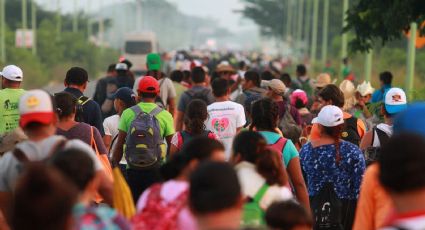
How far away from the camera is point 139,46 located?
220ft

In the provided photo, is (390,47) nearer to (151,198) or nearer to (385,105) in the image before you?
(385,105)

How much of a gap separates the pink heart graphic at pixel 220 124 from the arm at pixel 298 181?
236 cm

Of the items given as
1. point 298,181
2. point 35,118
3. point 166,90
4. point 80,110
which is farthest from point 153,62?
point 35,118

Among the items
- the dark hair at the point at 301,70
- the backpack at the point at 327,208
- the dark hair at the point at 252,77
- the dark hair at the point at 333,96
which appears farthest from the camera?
the dark hair at the point at 301,70

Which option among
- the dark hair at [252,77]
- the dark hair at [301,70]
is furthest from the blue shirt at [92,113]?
the dark hair at [301,70]

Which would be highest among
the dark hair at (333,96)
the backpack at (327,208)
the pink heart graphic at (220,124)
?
the dark hair at (333,96)

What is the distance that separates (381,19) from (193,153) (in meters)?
14.3

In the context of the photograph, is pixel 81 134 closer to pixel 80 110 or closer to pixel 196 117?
pixel 196 117

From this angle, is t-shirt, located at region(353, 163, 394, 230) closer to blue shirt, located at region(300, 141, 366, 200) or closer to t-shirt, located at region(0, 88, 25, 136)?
blue shirt, located at region(300, 141, 366, 200)

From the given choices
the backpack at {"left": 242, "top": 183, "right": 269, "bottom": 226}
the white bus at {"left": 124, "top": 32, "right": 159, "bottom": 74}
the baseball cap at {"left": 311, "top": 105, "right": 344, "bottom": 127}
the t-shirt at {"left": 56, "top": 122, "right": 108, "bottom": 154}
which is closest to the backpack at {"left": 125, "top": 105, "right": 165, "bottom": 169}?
the t-shirt at {"left": 56, "top": 122, "right": 108, "bottom": 154}

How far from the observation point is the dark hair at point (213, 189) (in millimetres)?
4750

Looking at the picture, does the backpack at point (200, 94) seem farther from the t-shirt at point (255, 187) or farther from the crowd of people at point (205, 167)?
the t-shirt at point (255, 187)

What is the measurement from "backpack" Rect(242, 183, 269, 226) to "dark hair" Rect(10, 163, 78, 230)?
1958mm

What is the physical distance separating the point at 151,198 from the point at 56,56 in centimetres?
6314
